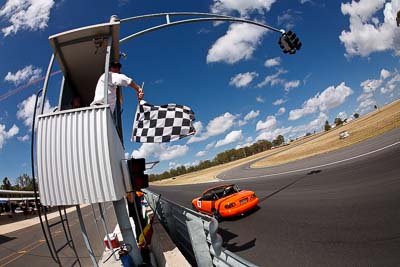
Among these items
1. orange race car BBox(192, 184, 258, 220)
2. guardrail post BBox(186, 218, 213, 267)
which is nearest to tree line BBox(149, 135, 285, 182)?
orange race car BBox(192, 184, 258, 220)

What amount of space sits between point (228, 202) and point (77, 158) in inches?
287

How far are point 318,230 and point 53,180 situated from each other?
541cm

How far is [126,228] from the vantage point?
3.14m

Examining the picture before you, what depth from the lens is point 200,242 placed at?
3.57 meters

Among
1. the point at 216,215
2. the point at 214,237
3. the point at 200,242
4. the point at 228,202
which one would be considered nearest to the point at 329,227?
the point at 200,242

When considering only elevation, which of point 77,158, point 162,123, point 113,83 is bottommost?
point 77,158

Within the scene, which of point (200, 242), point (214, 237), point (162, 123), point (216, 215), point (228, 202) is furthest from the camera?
point (216, 215)

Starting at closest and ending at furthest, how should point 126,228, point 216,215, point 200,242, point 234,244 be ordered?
1. point 126,228
2. point 200,242
3. point 234,244
4. point 216,215

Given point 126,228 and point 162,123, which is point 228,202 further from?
point 126,228

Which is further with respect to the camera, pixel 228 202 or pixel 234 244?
pixel 228 202


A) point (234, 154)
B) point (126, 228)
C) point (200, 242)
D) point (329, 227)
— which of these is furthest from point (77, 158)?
point (234, 154)

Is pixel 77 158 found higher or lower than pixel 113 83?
lower

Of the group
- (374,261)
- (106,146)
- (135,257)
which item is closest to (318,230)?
(374,261)

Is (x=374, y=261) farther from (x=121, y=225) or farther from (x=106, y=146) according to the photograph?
(x=106, y=146)
